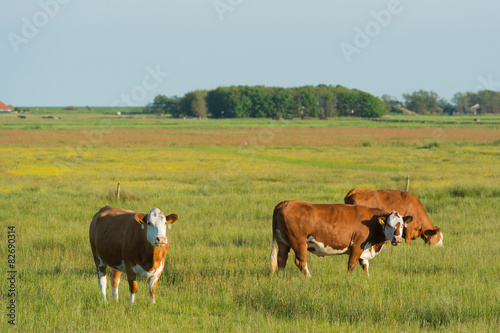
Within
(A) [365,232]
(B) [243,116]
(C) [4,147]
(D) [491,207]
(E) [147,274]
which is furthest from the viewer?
(B) [243,116]

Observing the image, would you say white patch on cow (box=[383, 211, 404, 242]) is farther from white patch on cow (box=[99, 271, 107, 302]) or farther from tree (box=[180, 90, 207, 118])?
tree (box=[180, 90, 207, 118])

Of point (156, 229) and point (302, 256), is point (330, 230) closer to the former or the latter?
point (302, 256)

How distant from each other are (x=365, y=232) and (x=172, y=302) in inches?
157

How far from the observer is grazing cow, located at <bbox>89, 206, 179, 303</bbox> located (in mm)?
7965

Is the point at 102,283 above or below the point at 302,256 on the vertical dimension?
below

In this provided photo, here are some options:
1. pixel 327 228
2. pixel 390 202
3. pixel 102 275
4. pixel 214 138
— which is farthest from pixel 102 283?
pixel 214 138

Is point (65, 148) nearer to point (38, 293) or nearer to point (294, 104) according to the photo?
point (38, 293)

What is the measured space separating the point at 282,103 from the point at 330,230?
573 ft

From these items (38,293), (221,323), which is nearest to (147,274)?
(221,323)

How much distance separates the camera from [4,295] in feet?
30.2

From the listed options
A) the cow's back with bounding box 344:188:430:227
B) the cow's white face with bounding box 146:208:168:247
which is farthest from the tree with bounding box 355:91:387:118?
the cow's white face with bounding box 146:208:168:247

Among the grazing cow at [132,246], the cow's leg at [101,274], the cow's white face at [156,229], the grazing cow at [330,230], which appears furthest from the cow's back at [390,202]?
the cow's white face at [156,229]

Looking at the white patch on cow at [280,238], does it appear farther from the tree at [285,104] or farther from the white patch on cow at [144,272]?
the tree at [285,104]

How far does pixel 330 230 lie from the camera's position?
1042cm
